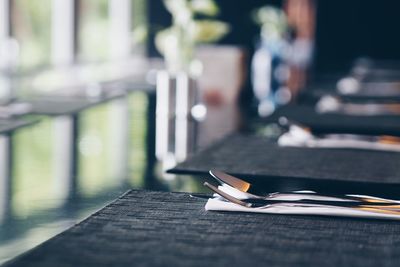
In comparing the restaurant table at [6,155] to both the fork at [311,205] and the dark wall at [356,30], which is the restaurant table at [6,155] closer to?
the fork at [311,205]

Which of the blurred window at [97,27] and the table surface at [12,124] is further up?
the blurred window at [97,27]

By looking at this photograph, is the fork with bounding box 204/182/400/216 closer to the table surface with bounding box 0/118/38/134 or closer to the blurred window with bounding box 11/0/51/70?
the table surface with bounding box 0/118/38/134

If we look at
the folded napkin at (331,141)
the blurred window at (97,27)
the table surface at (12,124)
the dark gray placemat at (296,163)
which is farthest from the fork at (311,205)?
the blurred window at (97,27)

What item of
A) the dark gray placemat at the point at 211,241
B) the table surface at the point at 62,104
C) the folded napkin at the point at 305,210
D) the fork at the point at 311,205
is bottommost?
the table surface at the point at 62,104

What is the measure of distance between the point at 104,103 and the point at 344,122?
1172 mm

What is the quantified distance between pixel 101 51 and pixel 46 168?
7.98 m

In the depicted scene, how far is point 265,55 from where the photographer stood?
6.20 m

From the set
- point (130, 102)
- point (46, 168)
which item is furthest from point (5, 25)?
point (46, 168)

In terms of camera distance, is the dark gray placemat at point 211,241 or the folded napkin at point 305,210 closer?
the dark gray placemat at point 211,241

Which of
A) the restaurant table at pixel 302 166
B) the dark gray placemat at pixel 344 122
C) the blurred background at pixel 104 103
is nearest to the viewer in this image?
the blurred background at pixel 104 103

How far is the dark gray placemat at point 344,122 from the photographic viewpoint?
2758 mm

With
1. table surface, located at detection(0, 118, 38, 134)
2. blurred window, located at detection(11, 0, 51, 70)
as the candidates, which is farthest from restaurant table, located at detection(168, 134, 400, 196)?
blurred window, located at detection(11, 0, 51, 70)

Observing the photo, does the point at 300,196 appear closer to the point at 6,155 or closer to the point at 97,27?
the point at 6,155

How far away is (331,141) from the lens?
236 cm
